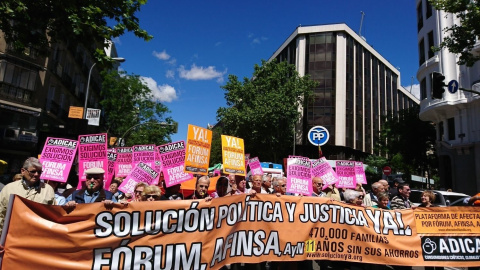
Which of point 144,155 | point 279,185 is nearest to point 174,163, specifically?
point 144,155

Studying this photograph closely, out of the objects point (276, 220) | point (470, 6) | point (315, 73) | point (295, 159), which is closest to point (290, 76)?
point (315, 73)

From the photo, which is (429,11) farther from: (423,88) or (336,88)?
(336,88)

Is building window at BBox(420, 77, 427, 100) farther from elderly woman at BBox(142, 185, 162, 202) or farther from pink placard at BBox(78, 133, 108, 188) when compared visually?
elderly woman at BBox(142, 185, 162, 202)

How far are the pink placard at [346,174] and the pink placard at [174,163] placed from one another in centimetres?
391

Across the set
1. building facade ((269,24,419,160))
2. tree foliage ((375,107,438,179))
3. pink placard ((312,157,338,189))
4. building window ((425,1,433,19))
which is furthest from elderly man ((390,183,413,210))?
building facade ((269,24,419,160))

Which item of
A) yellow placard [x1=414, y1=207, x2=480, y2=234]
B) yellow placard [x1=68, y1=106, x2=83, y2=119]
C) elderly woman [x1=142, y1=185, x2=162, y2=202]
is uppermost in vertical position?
yellow placard [x1=68, y1=106, x2=83, y2=119]

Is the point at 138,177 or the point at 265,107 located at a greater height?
the point at 265,107

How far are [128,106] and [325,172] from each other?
32954mm

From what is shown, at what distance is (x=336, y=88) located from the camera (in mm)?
43281

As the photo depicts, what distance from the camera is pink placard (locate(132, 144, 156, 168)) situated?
26.9 feet

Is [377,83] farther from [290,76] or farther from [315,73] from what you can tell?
[290,76]

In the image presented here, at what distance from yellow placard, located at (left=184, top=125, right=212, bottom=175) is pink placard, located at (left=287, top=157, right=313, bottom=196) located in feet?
5.94

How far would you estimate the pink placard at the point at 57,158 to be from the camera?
6.26 meters

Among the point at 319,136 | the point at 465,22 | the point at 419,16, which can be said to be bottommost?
the point at 319,136
